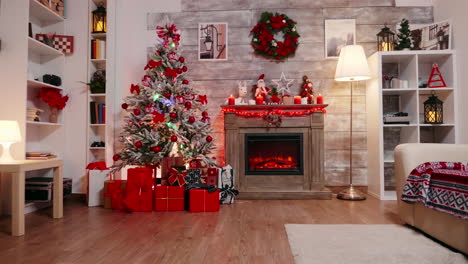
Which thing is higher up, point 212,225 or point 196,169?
point 196,169

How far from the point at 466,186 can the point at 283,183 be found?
2189mm

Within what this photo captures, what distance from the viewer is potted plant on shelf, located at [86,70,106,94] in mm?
3873

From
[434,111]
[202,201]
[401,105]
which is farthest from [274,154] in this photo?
[434,111]

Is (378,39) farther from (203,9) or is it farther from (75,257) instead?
(75,257)

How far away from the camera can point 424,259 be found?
1.87 m

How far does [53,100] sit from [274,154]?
255 centimetres

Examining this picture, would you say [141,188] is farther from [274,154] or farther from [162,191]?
[274,154]

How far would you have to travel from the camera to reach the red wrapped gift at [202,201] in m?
3.16

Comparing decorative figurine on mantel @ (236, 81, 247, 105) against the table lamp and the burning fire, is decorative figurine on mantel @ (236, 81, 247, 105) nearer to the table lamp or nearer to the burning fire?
the burning fire

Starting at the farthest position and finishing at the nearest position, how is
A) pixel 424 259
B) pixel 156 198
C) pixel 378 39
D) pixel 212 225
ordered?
pixel 378 39 < pixel 156 198 < pixel 212 225 < pixel 424 259

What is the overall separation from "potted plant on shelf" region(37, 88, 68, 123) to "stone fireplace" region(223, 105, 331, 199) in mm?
1834

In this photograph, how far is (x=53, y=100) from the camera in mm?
3699

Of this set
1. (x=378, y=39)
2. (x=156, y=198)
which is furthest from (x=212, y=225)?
(x=378, y=39)

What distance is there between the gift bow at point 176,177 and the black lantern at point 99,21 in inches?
75.4
